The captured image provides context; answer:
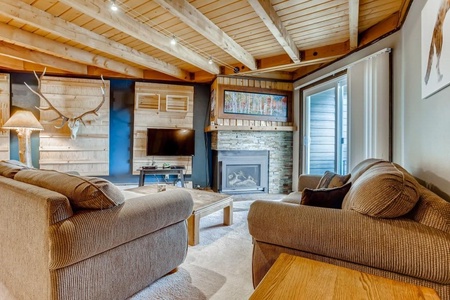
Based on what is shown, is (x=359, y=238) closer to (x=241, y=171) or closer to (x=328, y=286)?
(x=328, y=286)

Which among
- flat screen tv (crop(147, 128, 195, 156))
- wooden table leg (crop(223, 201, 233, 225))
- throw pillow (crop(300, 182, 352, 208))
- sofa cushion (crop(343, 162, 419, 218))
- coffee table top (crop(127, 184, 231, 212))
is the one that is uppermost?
flat screen tv (crop(147, 128, 195, 156))

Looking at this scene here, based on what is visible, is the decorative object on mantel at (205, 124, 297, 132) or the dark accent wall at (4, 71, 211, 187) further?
the decorative object on mantel at (205, 124, 297, 132)

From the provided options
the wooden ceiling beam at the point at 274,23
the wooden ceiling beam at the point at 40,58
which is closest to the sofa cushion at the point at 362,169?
the wooden ceiling beam at the point at 274,23

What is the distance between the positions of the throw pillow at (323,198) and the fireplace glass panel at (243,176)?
3292 mm

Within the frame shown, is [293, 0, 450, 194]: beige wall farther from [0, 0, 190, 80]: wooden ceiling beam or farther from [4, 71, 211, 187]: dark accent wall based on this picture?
[0, 0, 190, 80]: wooden ceiling beam

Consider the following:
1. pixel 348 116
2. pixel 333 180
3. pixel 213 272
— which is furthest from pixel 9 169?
pixel 348 116

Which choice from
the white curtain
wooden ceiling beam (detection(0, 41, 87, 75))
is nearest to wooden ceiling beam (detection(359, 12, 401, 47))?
the white curtain

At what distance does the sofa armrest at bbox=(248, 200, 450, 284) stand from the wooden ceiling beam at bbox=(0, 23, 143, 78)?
3853 millimetres

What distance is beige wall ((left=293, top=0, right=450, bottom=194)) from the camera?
5.31 feet

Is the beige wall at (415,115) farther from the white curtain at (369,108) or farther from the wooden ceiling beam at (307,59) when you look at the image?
the wooden ceiling beam at (307,59)

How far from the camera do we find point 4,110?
4230 mm

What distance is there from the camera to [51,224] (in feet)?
4.10

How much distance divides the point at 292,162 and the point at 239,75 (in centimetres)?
204

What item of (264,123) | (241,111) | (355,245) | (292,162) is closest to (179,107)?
(241,111)
